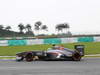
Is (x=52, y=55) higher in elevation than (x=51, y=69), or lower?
higher

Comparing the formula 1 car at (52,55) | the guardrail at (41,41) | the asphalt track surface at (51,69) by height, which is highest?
the guardrail at (41,41)

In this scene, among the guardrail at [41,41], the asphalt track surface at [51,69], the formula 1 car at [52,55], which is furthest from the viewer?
the guardrail at [41,41]

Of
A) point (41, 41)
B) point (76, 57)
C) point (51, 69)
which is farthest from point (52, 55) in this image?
point (41, 41)

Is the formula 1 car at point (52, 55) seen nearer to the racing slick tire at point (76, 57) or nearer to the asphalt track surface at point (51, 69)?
the racing slick tire at point (76, 57)

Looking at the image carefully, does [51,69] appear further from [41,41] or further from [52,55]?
[41,41]

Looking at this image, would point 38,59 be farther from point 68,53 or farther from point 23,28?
point 23,28

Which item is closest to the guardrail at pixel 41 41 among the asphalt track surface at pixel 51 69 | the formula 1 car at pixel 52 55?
the formula 1 car at pixel 52 55

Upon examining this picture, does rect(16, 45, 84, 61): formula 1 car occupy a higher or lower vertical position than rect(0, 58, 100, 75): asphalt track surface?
higher

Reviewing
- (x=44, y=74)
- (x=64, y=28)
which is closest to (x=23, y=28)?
(x=64, y=28)

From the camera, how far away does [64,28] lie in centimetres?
13212

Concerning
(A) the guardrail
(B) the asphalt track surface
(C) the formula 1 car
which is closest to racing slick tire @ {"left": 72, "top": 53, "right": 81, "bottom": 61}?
(C) the formula 1 car

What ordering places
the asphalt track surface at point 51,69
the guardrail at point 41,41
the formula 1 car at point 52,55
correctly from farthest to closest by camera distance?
1. the guardrail at point 41,41
2. the formula 1 car at point 52,55
3. the asphalt track surface at point 51,69

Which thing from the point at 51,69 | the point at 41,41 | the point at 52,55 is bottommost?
the point at 51,69

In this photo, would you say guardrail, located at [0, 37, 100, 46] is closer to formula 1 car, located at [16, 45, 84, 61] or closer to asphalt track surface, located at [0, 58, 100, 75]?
formula 1 car, located at [16, 45, 84, 61]
